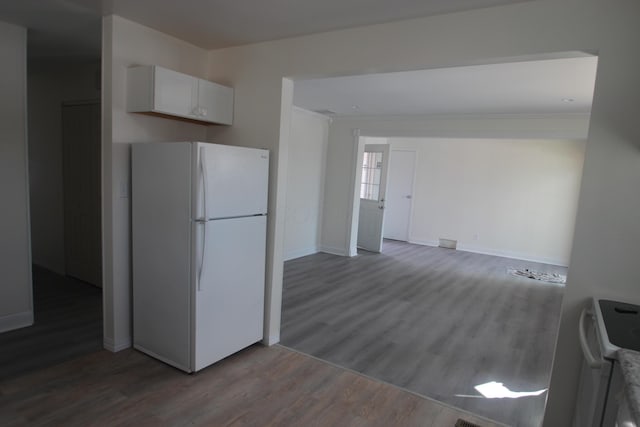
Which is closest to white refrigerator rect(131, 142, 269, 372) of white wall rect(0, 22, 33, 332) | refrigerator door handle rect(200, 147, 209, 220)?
refrigerator door handle rect(200, 147, 209, 220)

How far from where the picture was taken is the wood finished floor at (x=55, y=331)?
2754mm

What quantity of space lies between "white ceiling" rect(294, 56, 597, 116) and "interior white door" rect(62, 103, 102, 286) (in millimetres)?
2410

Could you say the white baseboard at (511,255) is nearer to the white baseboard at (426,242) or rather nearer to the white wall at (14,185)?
the white baseboard at (426,242)

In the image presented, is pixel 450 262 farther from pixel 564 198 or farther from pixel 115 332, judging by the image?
pixel 115 332

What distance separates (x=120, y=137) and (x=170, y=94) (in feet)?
1.66

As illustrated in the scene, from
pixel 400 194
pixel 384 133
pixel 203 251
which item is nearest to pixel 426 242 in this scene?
pixel 400 194

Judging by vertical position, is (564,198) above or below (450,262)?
above

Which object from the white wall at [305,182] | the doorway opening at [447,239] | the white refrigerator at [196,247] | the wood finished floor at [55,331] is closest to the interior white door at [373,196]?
the doorway opening at [447,239]

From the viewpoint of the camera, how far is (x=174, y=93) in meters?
2.78

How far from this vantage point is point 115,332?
2.93 m

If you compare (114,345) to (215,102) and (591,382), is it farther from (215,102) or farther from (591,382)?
(591,382)

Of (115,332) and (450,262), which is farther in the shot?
(450,262)

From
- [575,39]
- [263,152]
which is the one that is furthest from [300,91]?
[575,39]

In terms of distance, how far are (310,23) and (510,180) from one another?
6411 millimetres
